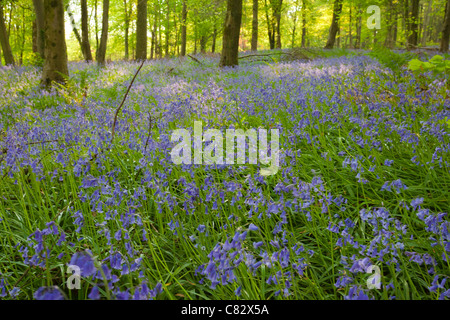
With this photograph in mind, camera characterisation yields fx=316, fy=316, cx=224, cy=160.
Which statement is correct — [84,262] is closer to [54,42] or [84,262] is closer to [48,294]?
[48,294]

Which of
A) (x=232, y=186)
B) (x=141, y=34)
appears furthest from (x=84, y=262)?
(x=141, y=34)

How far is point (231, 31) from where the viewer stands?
11344mm

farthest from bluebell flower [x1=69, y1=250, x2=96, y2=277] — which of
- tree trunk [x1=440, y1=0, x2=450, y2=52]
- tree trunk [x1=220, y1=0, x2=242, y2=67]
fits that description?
tree trunk [x1=440, y1=0, x2=450, y2=52]

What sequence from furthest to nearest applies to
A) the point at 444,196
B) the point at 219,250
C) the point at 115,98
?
1. the point at 115,98
2. the point at 444,196
3. the point at 219,250

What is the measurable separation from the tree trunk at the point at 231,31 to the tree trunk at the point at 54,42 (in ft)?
18.1

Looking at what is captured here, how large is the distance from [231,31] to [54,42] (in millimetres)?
5896

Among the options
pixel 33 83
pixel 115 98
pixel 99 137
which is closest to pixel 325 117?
pixel 99 137

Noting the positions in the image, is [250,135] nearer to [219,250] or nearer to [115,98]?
[219,250]

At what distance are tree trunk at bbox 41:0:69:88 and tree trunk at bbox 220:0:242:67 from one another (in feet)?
18.1

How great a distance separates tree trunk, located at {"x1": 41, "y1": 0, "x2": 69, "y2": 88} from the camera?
7.64 m

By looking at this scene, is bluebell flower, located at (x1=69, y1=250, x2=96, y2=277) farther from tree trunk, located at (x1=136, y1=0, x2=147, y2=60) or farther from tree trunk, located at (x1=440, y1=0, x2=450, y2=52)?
tree trunk, located at (x1=136, y1=0, x2=147, y2=60)

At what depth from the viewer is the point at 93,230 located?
273 centimetres

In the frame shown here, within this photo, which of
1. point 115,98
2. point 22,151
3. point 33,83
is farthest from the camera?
point 33,83
